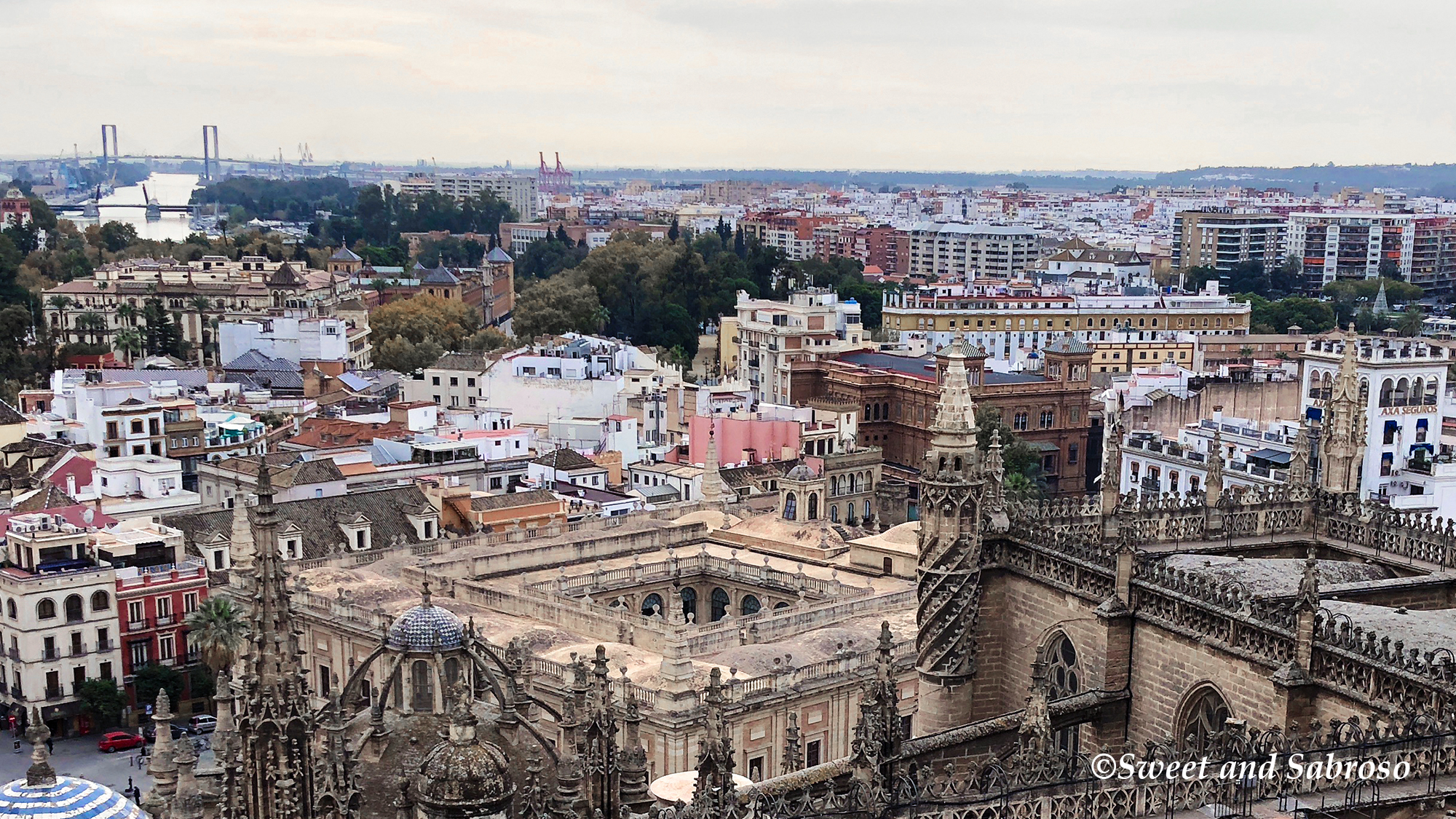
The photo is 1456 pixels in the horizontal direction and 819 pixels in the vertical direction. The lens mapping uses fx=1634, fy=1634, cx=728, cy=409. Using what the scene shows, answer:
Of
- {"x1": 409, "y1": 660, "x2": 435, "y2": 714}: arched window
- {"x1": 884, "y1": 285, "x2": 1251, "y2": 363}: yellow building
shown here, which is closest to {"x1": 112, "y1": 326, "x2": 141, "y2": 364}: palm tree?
{"x1": 884, "y1": 285, "x2": 1251, "y2": 363}: yellow building

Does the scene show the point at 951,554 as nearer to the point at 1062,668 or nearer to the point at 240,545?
the point at 1062,668

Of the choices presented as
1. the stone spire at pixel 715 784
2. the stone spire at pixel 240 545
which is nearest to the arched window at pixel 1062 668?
the stone spire at pixel 715 784

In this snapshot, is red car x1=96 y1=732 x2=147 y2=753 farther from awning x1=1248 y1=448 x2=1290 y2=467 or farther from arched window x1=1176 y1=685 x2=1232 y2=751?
awning x1=1248 y1=448 x2=1290 y2=467

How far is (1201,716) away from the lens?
61.4ft

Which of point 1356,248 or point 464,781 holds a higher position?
point 464,781

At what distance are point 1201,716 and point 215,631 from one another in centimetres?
3577

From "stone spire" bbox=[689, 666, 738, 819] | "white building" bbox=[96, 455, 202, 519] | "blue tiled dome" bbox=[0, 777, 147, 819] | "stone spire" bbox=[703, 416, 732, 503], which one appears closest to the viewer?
"stone spire" bbox=[689, 666, 738, 819]

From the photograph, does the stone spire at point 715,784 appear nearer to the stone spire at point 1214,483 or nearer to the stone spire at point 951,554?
the stone spire at point 951,554

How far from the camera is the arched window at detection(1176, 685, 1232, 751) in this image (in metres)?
18.3

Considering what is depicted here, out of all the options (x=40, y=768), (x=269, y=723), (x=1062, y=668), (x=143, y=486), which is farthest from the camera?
(x=143, y=486)

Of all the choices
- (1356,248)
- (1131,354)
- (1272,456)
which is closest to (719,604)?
(1272,456)

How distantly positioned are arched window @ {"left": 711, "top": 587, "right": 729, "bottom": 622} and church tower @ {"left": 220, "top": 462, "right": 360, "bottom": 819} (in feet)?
112

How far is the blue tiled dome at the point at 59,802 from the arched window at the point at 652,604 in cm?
3357

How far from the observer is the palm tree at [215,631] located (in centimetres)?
4762
